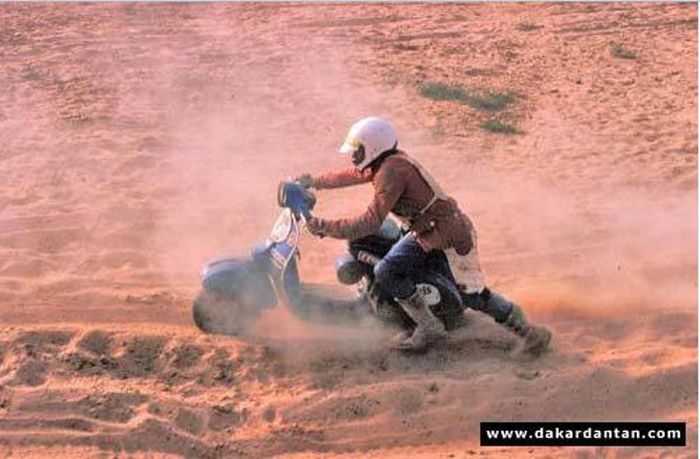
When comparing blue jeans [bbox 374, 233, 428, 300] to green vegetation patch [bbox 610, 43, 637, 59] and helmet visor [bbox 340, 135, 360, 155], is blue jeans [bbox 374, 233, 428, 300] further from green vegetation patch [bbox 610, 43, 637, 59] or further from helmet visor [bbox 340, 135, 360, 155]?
green vegetation patch [bbox 610, 43, 637, 59]

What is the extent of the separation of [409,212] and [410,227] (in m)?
0.14

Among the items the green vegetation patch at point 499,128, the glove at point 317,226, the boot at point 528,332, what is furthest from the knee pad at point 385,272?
the green vegetation patch at point 499,128

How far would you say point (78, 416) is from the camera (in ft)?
18.9

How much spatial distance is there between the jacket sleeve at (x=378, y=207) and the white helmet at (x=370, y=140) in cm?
12

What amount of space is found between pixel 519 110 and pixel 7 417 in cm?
722

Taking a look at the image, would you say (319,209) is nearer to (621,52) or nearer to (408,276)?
(408,276)

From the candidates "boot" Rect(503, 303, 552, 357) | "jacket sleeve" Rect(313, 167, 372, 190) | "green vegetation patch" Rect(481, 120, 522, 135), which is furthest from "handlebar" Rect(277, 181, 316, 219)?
"green vegetation patch" Rect(481, 120, 522, 135)

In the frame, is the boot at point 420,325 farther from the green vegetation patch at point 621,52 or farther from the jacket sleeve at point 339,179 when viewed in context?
the green vegetation patch at point 621,52

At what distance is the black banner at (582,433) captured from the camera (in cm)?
566

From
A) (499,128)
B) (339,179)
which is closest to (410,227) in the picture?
(339,179)

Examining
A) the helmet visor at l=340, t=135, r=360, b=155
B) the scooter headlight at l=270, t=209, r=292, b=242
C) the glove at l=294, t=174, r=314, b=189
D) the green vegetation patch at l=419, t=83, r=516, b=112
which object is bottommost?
the green vegetation patch at l=419, t=83, r=516, b=112


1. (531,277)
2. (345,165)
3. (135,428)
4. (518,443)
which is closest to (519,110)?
(345,165)

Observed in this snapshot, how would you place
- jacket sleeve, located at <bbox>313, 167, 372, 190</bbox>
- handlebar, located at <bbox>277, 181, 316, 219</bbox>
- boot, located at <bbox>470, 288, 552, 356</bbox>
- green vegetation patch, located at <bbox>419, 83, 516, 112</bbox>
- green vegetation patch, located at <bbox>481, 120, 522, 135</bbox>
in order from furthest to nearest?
1. green vegetation patch, located at <bbox>419, 83, 516, 112</bbox>
2. green vegetation patch, located at <bbox>481, 120, 522, 135</bbox>
3. jacket sleeve, located at <bbox>313, 167, 372, 190</bbox>
4. boot, located at <bbox>470, 288, 552, 356</bbox>
5. handlebar, located at <bbox>277, 181, 316, 219</bbox>

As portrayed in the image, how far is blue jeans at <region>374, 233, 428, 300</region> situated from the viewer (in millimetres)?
6160
